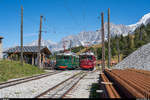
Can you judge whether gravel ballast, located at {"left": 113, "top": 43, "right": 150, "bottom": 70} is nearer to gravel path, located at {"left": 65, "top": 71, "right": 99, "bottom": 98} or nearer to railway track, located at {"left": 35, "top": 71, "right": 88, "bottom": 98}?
gravel path, located at {"left": 65, "top": 71, "right": 99, "bottom": 98}

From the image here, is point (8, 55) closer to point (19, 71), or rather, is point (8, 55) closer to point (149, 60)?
point (19, 71)

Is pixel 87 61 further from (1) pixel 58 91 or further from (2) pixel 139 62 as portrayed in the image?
(1) pixel 58 91

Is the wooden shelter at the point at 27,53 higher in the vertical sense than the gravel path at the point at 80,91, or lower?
higher

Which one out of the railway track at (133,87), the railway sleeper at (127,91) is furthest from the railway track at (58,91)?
the railway sleeper at (127,91)

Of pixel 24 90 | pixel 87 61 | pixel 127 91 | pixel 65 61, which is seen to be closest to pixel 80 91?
pixel 24 90

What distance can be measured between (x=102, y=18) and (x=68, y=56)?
28.5 feet

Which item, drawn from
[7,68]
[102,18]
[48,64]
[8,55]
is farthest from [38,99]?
[48,64]

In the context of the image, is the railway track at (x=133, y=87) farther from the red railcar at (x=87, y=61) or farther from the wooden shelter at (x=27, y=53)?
the wooden shelter at (x=27, y=53)

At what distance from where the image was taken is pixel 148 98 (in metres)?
4.23

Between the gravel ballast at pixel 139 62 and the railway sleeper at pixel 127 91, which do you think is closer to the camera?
the railway sleeper at pixel 127 91

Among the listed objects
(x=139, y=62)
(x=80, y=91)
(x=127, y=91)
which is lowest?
(x=80, y=91)

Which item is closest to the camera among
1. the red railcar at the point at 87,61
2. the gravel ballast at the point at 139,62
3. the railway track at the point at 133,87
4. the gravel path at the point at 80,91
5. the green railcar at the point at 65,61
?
the railway track at the point at 133,87

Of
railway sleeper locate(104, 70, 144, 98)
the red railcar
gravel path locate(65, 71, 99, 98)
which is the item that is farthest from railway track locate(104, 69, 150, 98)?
the red railcar

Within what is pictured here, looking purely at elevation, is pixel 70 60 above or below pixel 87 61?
above
